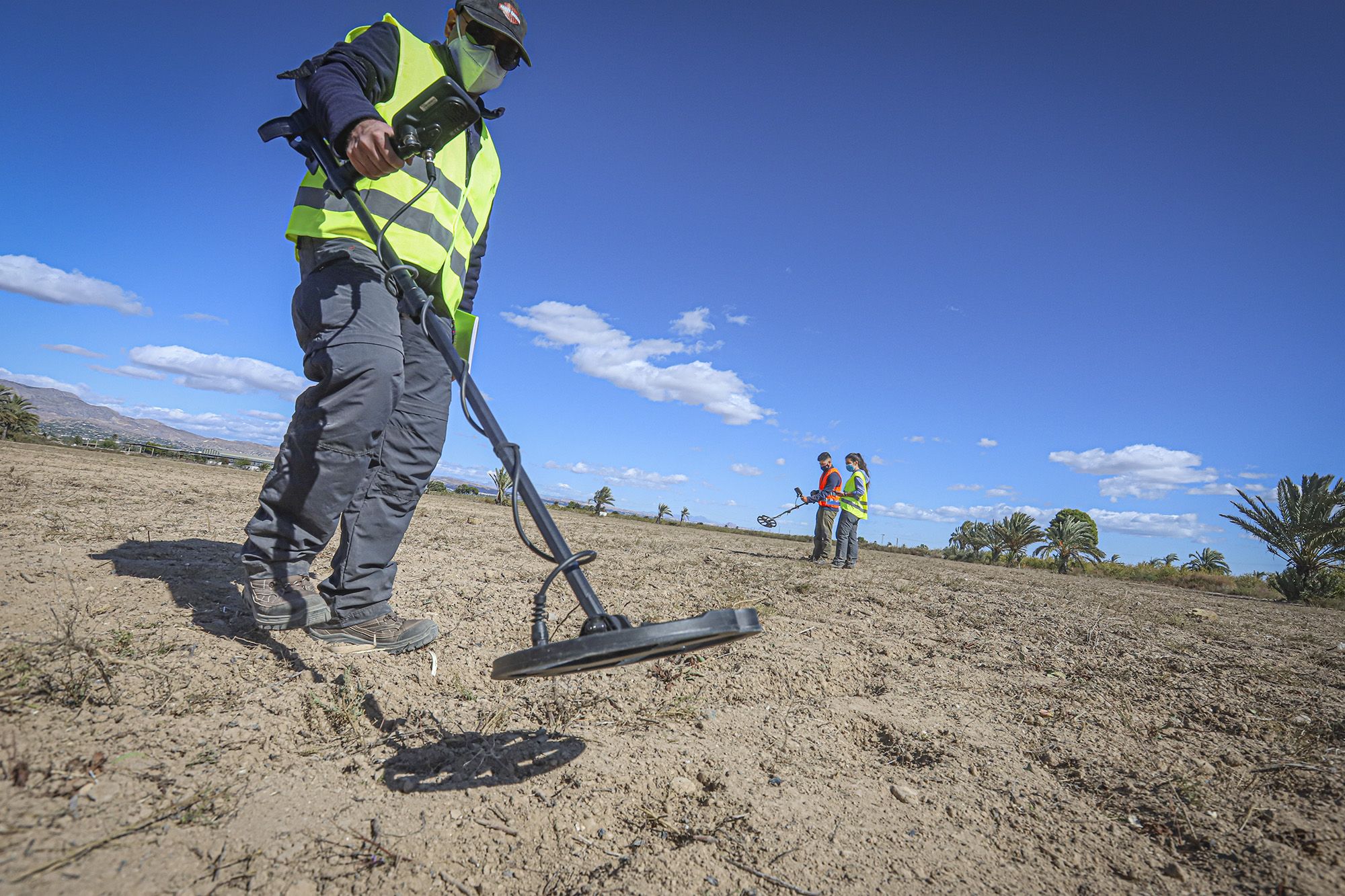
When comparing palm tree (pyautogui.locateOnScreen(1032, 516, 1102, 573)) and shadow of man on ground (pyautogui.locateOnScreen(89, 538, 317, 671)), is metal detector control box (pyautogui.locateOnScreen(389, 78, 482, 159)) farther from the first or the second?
palm tree (pyautogui.locateOnScreen(1032, 516, 1102, 573))

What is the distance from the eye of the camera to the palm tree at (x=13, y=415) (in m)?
10.9

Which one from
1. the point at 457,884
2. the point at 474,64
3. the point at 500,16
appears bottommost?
the point at 457,884

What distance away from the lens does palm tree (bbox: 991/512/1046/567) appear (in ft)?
84.5

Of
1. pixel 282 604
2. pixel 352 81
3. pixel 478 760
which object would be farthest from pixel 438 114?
pixel 478 760

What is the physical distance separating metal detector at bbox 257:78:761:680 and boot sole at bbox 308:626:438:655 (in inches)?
26.1

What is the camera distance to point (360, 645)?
200 cm

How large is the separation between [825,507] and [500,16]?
891cm

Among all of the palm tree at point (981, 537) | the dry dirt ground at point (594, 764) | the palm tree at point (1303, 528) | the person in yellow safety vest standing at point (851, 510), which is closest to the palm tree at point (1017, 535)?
the palm tree at point (981, 537)

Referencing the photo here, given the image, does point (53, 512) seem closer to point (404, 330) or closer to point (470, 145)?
point (404, 330)

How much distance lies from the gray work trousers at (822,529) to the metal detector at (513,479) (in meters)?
8.55

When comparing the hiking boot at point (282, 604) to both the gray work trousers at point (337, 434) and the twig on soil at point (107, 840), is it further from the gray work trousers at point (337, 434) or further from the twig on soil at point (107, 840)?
the twig on soil at point (107, 840)

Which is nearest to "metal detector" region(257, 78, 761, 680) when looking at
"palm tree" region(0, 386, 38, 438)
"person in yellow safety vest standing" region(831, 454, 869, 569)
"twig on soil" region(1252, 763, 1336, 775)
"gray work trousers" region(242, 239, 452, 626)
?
"gray work trousers" region(242, 239, 452, 626)

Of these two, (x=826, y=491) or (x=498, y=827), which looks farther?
(x=826, y=491)

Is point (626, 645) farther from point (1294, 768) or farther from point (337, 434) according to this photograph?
point (1294, 768)
